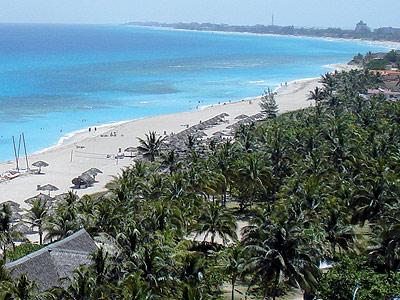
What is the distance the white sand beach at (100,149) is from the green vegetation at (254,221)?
1107 cm

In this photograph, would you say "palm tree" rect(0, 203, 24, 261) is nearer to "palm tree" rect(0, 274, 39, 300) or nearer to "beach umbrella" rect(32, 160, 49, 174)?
"palm tree" rect(0, 274, 39, 300)

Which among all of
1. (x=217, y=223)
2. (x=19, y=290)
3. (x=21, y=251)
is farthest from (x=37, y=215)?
(x=19, y=290)

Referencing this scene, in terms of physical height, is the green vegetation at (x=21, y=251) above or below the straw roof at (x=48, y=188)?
above

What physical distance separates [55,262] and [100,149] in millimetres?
41172

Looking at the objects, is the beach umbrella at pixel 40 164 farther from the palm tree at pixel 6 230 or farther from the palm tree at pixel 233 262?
the palm tree at pixel 233 262

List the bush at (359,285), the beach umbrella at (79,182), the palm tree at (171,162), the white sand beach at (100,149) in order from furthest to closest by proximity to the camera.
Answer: the white sand beach at (100,149), the beach umbrella at (79,182), the palm tree at (171,162), the bush at (359,285)

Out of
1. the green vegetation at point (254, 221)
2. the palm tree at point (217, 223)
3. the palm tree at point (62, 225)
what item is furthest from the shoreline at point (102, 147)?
the palm tree at point (217, 223)

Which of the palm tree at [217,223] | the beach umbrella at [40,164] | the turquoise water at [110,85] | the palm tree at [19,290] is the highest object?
the palm tree at [19,290]

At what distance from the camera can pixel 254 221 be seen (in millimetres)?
27938

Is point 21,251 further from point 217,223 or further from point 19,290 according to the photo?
point 217,223

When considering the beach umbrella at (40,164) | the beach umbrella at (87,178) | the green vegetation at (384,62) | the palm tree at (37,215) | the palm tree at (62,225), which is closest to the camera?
the palm tree at (62,225)

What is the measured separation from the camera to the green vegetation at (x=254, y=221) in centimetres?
2395

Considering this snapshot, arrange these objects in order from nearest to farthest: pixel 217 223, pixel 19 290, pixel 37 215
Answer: pixel 19 290
pixel 217 223
pixel 37 215

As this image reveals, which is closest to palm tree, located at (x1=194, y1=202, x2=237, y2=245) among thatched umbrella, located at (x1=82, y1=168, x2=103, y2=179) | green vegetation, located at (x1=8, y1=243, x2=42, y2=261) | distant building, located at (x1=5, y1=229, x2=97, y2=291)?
distant building, located at (x1=5, y1=229, x2=97, y2=291)
